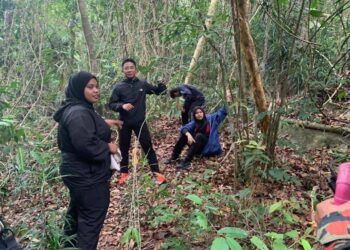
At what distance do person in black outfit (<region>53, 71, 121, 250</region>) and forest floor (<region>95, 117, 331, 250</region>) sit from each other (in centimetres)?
49

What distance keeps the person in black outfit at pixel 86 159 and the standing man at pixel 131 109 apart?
2.07 m

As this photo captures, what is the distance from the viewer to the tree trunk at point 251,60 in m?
4.39

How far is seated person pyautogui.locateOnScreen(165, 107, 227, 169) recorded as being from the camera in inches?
238

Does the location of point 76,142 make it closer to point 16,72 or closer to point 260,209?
point 260,209

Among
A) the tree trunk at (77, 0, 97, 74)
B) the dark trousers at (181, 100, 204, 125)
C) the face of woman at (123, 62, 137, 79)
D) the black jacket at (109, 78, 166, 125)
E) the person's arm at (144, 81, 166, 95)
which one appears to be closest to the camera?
the face of woman at (123, 62, 137, 79)

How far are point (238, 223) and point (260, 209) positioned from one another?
274 mm

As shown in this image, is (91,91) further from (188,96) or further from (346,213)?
(188,96)

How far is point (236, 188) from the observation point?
4609mm

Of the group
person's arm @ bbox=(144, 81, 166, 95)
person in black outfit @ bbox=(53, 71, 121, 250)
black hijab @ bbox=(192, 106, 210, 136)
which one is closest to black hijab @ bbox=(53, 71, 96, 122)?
person in black outfit @ bbox=(53, 71, 121, 250)

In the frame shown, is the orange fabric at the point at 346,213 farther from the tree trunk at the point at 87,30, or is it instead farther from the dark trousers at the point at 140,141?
the tree trunk at the point at 87,30

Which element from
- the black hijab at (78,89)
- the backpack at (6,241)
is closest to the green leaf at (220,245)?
the backpack at (6,241)

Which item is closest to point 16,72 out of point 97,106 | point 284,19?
point 97,106

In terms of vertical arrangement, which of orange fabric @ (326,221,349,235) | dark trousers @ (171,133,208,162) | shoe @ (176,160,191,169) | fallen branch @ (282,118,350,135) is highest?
orange fabric @ (326,221,349,235)

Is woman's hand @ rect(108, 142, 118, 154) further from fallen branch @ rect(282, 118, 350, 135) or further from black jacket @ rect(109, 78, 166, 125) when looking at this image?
fallen branch @ rect(282, 118, 350, 135)
